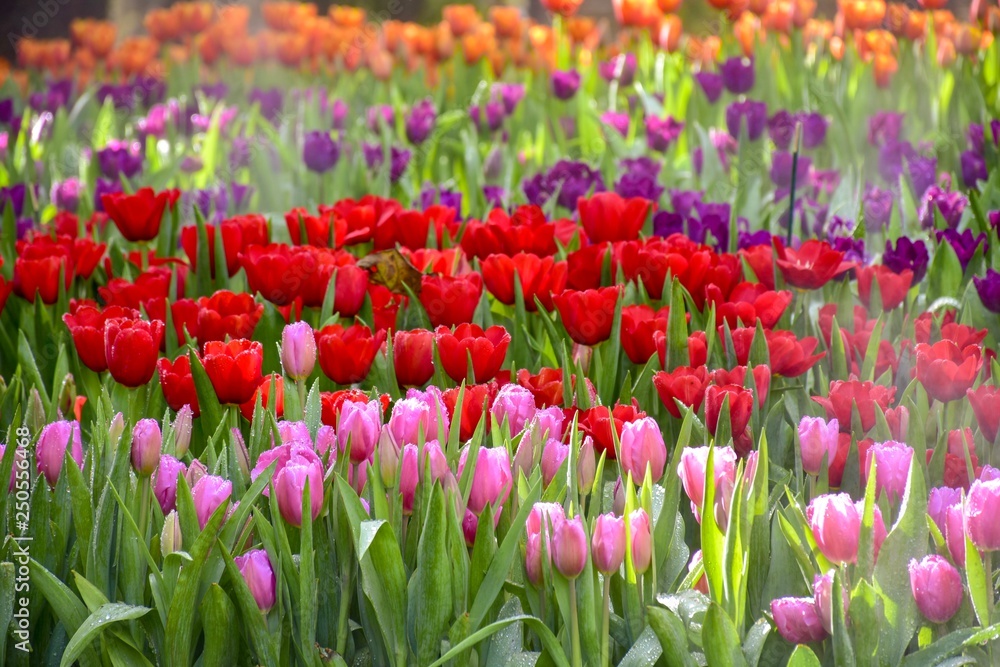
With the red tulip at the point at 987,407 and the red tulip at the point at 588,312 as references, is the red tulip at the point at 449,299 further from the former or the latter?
the red tulip at the point at 987,407

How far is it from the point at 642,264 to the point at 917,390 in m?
0.53

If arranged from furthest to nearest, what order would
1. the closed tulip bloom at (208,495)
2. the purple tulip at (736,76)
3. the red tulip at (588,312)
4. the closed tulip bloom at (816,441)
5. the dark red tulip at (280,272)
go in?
the purple tulip at (736,76)
the dark red tulip at (280,272)
the red tulip at (588,312)
the closed tulip bloom at (816,441)
the closed tulip bloom at (208,495)

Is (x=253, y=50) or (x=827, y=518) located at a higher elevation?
(x=827, y=518)

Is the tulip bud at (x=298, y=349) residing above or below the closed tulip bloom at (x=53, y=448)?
above

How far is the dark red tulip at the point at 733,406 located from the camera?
4.28ft

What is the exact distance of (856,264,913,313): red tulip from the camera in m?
1.78

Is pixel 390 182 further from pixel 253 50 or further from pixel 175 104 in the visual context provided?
pixel 253 50

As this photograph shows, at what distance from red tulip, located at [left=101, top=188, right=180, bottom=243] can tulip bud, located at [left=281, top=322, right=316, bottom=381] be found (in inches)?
38.2

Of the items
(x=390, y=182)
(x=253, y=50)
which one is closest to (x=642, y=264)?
(x=390, y=182)

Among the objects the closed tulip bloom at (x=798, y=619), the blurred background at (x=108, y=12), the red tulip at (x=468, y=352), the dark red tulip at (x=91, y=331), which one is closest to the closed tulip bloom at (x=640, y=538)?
the closed tulip bloom at (x=798, y=619)

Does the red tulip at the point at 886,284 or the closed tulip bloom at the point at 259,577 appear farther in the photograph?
the red tulip at the point at 886,284

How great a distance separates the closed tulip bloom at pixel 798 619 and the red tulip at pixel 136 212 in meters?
1.63

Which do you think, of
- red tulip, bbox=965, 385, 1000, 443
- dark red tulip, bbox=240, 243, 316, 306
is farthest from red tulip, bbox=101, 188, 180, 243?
red tulip, bbox=965, 385, 1000, 443

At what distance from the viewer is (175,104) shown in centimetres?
459
